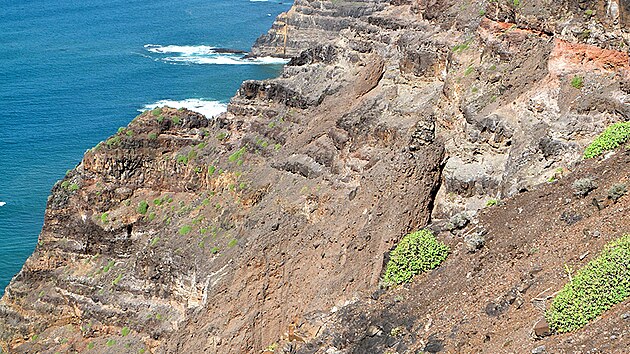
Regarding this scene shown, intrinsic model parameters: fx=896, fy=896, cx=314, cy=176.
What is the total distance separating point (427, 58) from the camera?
3725cm

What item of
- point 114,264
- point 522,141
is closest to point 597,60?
point 522,141

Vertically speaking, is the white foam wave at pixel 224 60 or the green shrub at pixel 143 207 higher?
the green shrub at pixel 143 207

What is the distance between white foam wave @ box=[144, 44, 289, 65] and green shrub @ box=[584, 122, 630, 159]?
9583cm

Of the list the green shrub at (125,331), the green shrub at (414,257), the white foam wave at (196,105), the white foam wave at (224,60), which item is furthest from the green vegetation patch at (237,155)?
the white foam wave at (224,60)

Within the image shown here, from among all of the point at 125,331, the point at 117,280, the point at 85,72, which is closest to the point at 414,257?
the point at 125,331

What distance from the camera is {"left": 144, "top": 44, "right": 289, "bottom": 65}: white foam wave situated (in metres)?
119

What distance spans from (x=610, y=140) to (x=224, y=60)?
100893 millimetres

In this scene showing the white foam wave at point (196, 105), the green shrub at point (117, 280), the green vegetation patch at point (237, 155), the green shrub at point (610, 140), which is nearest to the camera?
the green shrub at point (610, 140)

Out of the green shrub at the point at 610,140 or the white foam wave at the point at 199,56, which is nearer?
the green shrub at the point at 610,140

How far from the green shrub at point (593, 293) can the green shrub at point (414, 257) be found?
6335mm

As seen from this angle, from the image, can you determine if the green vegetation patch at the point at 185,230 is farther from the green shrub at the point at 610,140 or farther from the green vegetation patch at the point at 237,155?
the green shrub at the point at 610,140

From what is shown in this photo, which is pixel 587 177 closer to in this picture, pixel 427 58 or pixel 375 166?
pixel 375 166

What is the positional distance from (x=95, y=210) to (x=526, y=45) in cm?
2107

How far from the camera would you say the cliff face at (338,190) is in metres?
24.6
